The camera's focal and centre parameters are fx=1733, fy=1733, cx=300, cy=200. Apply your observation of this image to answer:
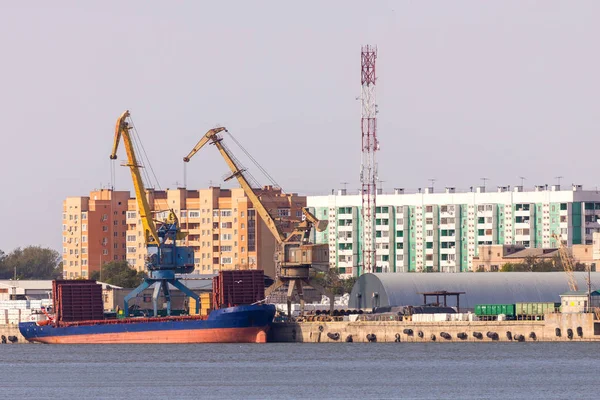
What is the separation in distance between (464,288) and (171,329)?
29691 mm

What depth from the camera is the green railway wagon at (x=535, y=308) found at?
15412cm

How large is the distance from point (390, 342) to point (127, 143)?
1479 inches

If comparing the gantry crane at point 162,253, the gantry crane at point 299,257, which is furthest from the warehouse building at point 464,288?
the gantry crane at point 162,253

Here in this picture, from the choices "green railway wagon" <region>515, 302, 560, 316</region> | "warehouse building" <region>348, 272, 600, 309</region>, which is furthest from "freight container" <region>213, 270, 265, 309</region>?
"green railway wagon" <region>515, 302, 560, 316</region>

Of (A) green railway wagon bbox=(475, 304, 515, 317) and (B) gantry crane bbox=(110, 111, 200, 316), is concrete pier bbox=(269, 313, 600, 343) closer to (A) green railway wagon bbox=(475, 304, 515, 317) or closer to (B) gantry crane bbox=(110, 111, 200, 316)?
(A) green railway wagon bbox=(475, 304, 515, 317)

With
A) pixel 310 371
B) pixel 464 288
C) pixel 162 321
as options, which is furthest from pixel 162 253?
pixel 310 371

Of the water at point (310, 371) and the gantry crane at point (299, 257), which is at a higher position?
the gantry crane at point (299, 257)

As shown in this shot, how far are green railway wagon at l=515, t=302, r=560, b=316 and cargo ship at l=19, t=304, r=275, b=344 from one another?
22364 millimetres

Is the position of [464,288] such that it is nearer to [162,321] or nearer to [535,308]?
[535,308]

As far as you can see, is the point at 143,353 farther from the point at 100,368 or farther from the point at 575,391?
the point at 575,391

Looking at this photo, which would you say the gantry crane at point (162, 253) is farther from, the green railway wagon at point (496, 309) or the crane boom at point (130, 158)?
the green railway wagon at point (496, 309)

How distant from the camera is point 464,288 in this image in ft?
558

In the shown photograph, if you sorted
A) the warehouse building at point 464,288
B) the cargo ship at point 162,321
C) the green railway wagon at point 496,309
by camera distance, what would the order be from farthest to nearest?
the warehouse building at point 464,288 < the cargo ship at point 162,321 < the green railway wagon at point 496,309

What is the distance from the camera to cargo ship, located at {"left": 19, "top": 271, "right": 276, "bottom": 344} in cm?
15700
